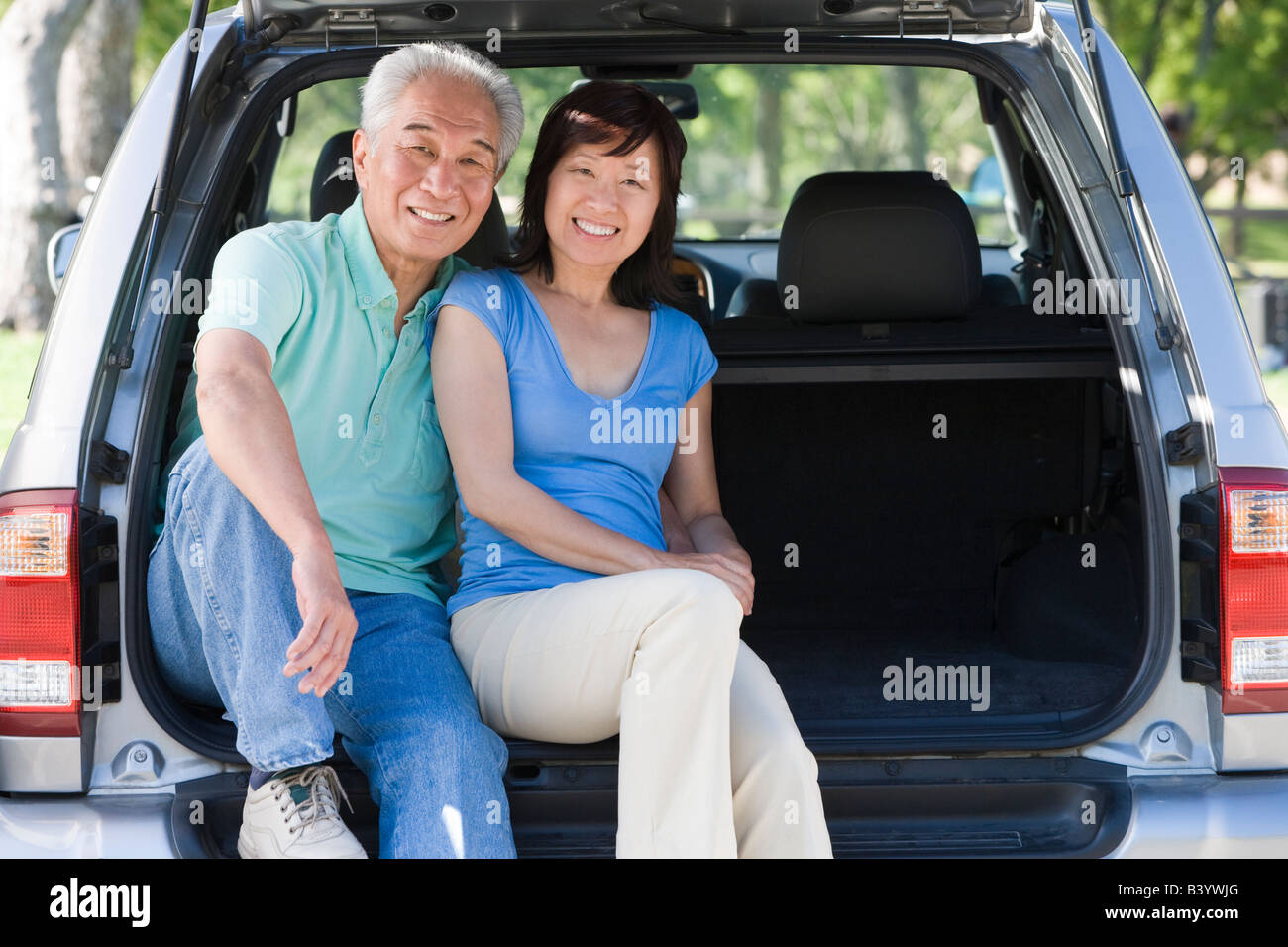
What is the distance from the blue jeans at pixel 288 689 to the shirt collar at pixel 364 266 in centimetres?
36

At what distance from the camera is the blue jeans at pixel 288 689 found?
200 centimetres

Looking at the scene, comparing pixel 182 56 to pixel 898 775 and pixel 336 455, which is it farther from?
pixel 898 775

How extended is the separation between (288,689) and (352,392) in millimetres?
529

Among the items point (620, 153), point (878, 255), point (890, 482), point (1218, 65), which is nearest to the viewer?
point (620, 153)

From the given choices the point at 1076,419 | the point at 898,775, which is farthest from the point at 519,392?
the point at 1076,419

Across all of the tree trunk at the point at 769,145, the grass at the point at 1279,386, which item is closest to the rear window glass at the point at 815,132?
the tree trunk at the point at 769,145

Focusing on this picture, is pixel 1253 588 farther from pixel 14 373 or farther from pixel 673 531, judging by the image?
pixel 14 373

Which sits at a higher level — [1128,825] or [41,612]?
[41,612]

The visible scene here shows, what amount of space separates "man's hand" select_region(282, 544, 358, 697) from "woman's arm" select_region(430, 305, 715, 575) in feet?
1.11

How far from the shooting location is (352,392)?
2322mm

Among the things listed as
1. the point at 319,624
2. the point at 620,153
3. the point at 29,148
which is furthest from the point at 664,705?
the point at 29,148

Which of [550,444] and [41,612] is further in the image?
[550,444]
